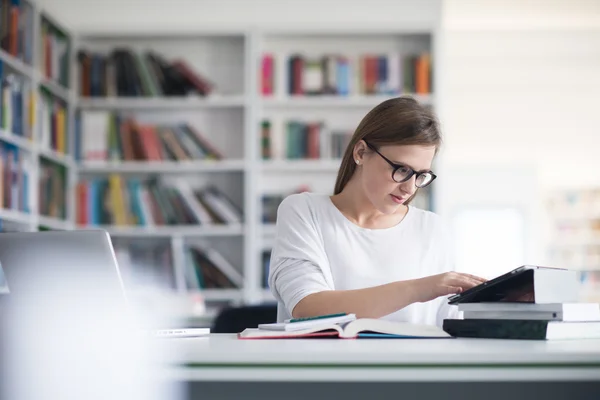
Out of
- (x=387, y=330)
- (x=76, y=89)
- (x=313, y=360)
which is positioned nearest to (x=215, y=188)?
(x=76, y=89)

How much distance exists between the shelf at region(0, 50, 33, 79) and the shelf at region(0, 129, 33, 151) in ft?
1.01

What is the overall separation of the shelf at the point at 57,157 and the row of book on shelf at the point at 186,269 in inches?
21.5

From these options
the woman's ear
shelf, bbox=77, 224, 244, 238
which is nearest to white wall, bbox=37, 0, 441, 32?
shelf, bbox=77, 224, 244, 238

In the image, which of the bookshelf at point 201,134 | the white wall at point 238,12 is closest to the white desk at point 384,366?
the bookshelf at point 201,134

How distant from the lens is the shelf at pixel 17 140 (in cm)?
353

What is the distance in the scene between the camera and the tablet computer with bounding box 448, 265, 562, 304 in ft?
4.29

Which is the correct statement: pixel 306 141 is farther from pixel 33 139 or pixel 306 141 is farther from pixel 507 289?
pixel 507 289

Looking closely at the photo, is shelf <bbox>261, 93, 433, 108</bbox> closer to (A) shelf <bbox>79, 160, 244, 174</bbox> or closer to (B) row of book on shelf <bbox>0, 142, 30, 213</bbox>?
(A) shelf <bbox>79, 160, 244, 174</bbox>

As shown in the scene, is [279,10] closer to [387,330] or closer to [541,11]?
[541,11]

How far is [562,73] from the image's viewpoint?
6.41 meters

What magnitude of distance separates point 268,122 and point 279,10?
2.36 ft

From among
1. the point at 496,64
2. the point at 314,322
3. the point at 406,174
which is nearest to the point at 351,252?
the point at 406,174

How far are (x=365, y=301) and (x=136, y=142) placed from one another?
119 inches

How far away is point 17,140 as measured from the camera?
3654mm
